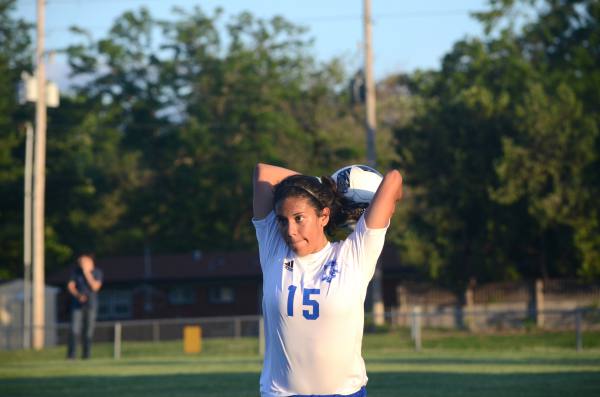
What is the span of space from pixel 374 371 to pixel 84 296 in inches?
293

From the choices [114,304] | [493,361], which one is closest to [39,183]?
[493,361]

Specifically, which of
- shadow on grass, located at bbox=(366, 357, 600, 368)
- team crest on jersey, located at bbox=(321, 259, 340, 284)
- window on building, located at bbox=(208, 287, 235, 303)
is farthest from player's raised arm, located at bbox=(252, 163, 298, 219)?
window on building, located at bbox=(208, 287, 235, 303)

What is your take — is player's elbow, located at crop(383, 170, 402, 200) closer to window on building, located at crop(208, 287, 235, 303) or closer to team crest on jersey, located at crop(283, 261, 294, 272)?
team crest on jersey, located at crop(283, 261, 294, 272)

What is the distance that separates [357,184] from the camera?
5.80 metres

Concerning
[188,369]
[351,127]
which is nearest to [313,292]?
[188,369]

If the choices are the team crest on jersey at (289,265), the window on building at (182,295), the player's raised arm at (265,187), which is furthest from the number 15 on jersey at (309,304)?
the window on building at (182,295)

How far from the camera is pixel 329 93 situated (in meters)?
62.1

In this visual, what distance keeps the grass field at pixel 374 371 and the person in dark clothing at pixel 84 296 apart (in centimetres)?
79

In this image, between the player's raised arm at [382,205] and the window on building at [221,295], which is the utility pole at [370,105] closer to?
the window on building at [221,295]

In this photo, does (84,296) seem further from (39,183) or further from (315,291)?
(315,291)

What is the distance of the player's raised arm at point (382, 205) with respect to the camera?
5363 mm

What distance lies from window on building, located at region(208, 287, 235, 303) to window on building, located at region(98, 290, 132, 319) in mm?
4878

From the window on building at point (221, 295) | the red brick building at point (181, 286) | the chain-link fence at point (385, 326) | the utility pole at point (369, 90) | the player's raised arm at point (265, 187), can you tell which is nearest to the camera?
the player's raised arm at point (265, 187)

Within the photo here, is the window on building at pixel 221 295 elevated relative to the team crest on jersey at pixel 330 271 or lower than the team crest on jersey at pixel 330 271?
lower
